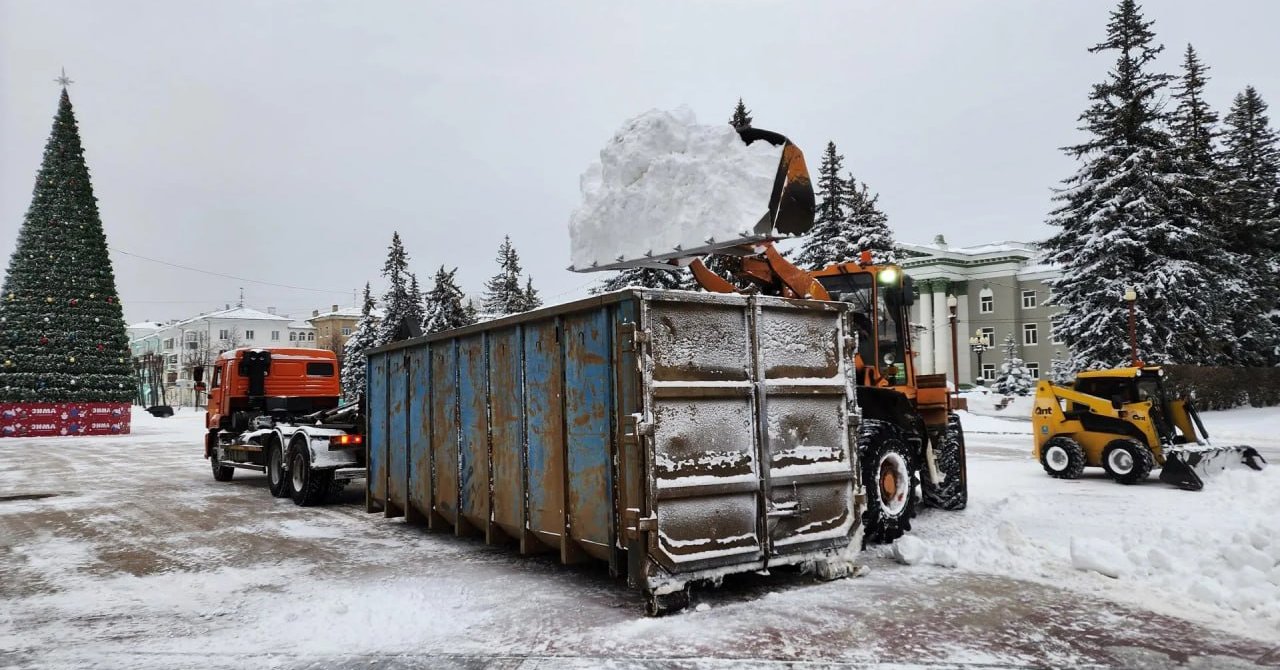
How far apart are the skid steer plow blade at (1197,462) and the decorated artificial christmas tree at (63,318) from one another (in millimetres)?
40099

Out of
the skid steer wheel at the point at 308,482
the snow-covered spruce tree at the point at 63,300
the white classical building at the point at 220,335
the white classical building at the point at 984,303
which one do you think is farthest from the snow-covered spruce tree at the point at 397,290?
the white classical building at the point at 220,335

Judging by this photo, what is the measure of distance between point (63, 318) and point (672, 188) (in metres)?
38.2

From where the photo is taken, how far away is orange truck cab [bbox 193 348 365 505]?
1330 centimetres

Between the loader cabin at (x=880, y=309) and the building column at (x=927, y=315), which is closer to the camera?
the loader cabin at (x=880, y=309)

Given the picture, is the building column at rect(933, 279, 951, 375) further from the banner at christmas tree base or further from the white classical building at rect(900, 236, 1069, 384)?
the banner at christmas tree base

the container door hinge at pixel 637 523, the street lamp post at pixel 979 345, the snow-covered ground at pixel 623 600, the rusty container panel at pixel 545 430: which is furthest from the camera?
the street lamp post at pixel 979 345

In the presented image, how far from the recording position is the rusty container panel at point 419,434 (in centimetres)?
917

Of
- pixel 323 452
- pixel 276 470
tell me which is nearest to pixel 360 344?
pixel 276 470

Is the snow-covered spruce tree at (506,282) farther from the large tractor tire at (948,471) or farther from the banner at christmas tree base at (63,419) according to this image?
the large tractor tire at (948,471)

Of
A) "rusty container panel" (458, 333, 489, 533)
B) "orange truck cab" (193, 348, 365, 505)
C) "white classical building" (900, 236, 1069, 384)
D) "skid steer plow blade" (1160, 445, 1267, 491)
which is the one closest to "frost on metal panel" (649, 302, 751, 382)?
"rusty container panel" (458, 333, 489, 533)

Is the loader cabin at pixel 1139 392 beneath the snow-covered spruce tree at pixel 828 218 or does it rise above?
beneath

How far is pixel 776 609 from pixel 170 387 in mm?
134004

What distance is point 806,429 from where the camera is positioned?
22.3 ft

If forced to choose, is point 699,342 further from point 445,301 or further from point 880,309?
point 445,301
